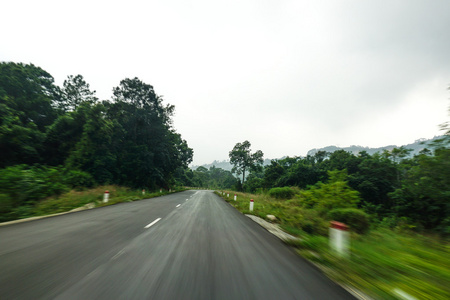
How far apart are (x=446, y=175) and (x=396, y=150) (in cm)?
2641

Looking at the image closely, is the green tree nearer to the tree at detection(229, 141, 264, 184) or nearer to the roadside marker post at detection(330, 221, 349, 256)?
the roadside marker post at detection(330, 221, 349, 256)

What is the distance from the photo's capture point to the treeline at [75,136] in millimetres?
14133

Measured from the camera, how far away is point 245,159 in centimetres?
5272

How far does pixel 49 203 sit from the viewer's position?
8.48 metres

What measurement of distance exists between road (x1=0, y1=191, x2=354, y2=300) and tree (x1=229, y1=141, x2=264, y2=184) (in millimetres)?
47694

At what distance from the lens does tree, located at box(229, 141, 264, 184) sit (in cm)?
5247

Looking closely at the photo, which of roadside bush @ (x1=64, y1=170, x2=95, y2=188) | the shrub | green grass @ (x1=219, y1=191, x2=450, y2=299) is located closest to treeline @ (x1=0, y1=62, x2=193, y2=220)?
roadside bush @ (x1=64, y1=170, x2=95, y2=188)

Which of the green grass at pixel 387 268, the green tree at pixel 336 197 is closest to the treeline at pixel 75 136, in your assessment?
the green grass at pixel 387 268

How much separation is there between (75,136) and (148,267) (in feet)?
78.9

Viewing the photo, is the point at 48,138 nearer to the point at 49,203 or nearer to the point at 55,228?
the point at 49,203

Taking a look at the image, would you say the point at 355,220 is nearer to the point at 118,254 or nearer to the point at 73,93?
the point at 118,254

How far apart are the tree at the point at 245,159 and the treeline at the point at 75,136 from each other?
2198 cm

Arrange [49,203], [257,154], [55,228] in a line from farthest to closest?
[257,154] < [49,203] < [55,228]

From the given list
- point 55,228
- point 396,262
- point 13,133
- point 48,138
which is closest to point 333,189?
point 396,262
